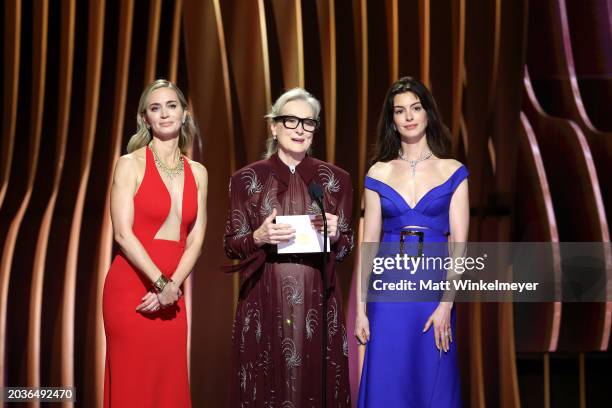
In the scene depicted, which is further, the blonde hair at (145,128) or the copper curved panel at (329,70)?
the copper curved panel at (329,70)

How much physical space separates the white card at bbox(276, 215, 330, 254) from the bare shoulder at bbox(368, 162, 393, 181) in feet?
1.41

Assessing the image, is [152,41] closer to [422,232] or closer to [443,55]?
[443,55]

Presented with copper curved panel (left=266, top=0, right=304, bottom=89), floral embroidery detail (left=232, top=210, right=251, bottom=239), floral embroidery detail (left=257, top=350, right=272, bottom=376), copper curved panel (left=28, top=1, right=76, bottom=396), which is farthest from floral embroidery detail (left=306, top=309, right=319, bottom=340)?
copper curved panel (left=28, top=1, right=76, bottom=396)

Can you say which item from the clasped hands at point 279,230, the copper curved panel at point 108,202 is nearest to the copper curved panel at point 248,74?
the copper curved panel at point 108,202

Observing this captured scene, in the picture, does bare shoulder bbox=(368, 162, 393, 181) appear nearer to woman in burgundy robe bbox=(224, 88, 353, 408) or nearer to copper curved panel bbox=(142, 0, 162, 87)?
woman in burgundy robe bbox=(224, 88, 353, 408)

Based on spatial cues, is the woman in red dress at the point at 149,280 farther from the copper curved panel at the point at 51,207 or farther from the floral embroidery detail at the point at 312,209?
the copper curved panel at the point at 51,207

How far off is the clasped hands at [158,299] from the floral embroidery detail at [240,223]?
32cm

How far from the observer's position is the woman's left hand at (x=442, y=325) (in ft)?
10.9

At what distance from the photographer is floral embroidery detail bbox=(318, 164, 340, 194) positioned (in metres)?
3.39

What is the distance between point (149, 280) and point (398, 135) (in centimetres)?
116

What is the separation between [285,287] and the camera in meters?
3.29

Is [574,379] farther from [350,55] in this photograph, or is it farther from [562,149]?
[350,55]

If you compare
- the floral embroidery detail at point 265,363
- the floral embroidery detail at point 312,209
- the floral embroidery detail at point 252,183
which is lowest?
the floral embroidery detail at point 265,363

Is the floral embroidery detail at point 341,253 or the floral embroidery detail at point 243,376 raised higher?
the floral embroidery detail at point 341,253
